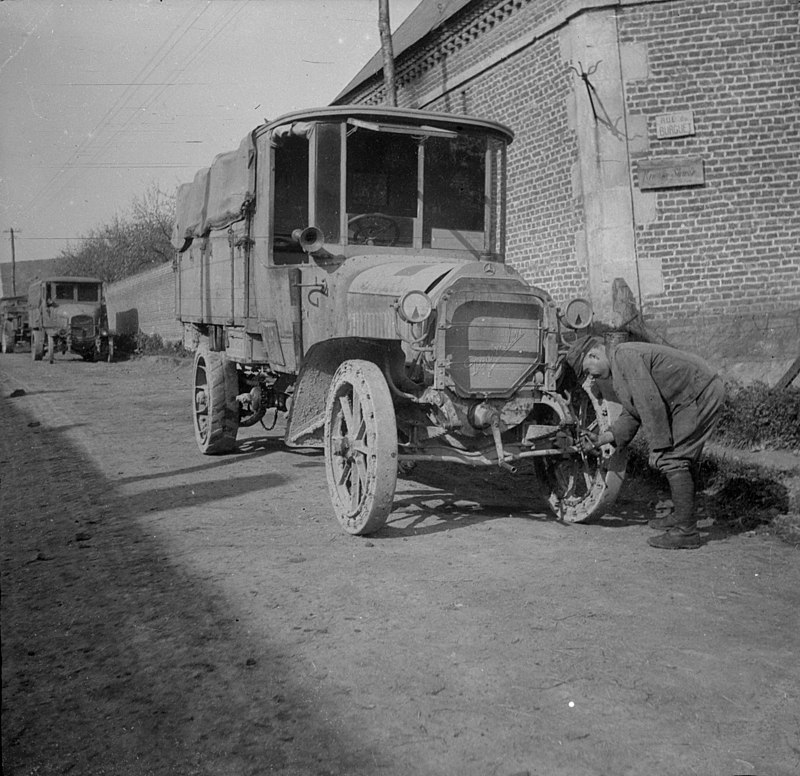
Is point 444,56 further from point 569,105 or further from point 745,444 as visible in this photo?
point 745,444

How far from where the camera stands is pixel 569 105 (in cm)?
1115

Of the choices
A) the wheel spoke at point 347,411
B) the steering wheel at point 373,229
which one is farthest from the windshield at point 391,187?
the wheel spoke at point 347,411

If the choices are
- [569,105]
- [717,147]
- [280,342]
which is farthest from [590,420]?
[569,105]

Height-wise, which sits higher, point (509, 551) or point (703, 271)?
point (703, 271)

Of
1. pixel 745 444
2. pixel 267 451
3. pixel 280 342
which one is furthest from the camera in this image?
pixel 267 451

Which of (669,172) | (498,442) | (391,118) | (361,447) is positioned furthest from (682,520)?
(669,172)

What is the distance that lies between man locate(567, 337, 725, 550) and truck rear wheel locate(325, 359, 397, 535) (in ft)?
4.37

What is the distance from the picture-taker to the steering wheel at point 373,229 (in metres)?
6.39

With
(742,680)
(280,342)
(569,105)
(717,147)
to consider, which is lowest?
(742,680)

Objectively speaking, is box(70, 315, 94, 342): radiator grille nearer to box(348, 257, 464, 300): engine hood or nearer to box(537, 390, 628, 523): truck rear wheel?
box(348, 257, 464, 300): engine hood

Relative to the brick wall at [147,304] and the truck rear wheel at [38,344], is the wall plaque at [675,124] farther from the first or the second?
the truck rear wheel at [38,344]

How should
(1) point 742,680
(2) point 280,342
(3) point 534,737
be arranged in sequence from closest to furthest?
(3) point 534,737 → (1) point 742,680 → (2) point 280,342

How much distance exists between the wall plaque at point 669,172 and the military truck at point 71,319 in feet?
70.1

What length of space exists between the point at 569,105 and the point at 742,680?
943 cm
